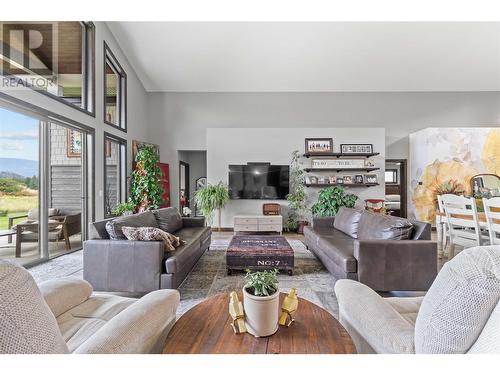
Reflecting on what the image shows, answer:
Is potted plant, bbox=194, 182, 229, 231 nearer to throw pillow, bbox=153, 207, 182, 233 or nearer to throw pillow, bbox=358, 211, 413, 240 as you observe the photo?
throw pillow, bbox=153, 207, 182, 233

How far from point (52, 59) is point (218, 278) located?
431 cm

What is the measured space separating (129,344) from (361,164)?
6.14m

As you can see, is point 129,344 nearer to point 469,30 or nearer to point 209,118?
point 209,118

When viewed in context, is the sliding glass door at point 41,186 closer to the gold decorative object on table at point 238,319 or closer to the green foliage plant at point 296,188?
the gold decorative object on table at point 238,319

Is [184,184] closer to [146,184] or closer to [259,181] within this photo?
[146,184]

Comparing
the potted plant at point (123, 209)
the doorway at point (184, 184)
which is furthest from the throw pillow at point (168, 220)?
the doorway at point (184, 184)

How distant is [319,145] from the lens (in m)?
6.07

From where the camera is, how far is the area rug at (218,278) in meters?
2.35

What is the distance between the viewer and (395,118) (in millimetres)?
6551

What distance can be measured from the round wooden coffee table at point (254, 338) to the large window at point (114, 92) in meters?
4.83

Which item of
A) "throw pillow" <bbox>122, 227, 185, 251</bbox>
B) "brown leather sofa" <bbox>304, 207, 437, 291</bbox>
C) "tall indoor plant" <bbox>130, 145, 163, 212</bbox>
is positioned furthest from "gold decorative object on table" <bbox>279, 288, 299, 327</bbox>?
"tall indoor plant" <bbox>130, 145, 163, 212</bbox>
